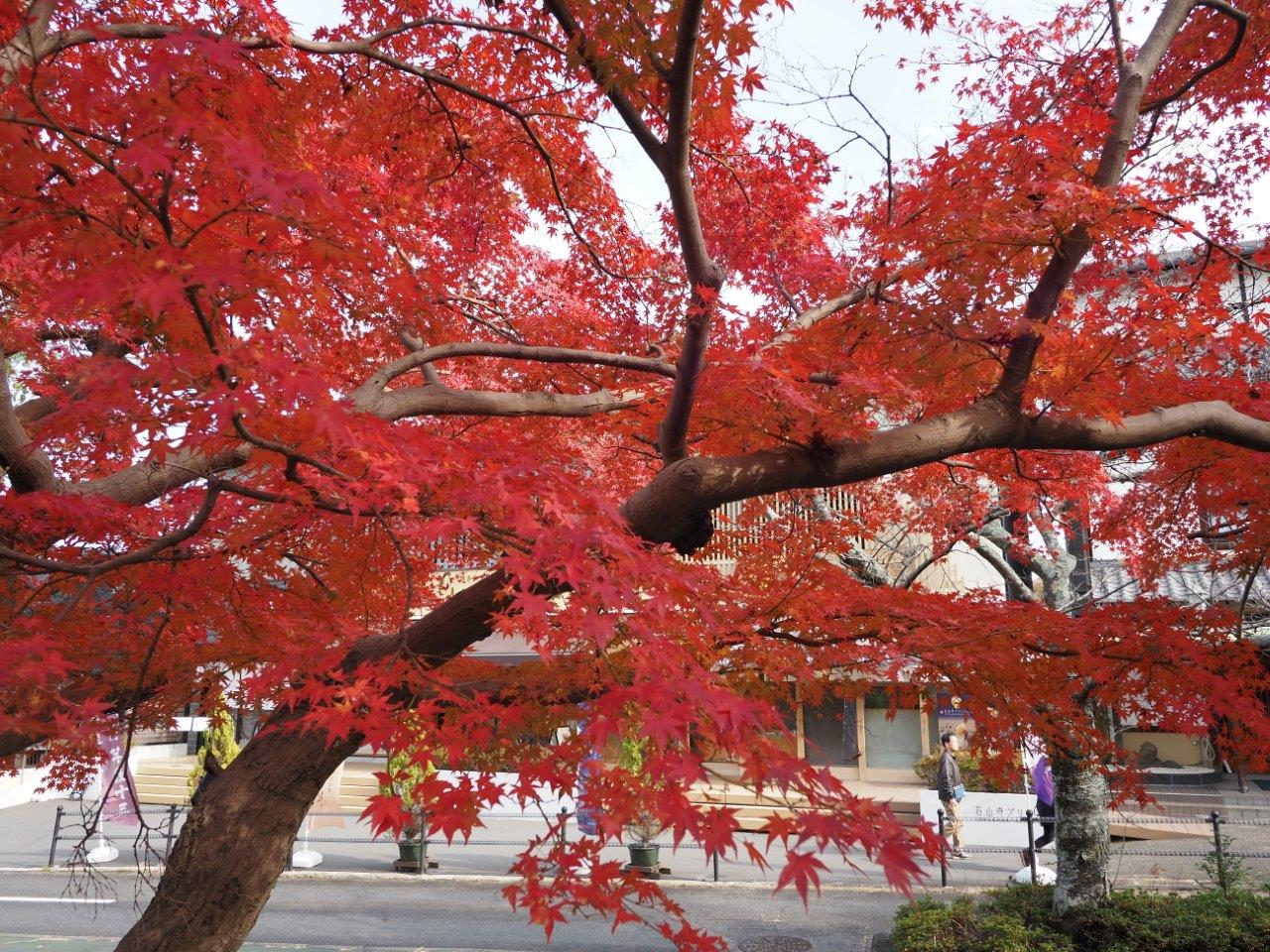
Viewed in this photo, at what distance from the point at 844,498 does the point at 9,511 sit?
1480 cm

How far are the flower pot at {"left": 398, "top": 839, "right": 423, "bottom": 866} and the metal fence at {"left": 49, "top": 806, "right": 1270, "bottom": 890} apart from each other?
0.34ft

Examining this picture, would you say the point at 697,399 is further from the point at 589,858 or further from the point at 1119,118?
the point at 1119,118

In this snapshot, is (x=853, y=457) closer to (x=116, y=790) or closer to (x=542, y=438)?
(x=542, y=438)

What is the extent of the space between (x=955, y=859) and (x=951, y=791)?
4.53 ft

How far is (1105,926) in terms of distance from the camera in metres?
7.28

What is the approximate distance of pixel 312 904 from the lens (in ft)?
36.2

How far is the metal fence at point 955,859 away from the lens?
10.9 m

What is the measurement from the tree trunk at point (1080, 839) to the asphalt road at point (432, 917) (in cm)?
234

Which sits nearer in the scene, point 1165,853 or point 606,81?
point 606,81

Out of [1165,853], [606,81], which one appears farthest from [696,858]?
[606,81]

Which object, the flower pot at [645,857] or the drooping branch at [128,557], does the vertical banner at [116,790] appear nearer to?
the drooping branch at [128,557]

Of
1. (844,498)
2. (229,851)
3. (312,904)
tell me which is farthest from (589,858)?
(844,498)

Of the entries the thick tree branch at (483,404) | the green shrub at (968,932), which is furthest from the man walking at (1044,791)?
the thick tree branch at (483,404)

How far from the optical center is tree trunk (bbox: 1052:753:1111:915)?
7570 millimetres
